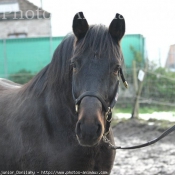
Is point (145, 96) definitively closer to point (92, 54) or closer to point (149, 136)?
point (149, 136)

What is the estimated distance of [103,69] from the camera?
2.45 m

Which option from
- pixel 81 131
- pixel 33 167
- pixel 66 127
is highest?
pixel 81 131

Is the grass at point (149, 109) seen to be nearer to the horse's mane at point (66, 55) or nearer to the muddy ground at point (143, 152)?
the muddy ground at point (143, 152)

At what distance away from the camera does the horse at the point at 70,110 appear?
7.82ft

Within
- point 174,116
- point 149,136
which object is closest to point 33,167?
point 149,136

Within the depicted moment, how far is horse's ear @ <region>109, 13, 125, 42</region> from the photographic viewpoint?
2617 mm

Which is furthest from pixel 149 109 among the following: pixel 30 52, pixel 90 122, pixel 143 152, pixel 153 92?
pixel 90 122

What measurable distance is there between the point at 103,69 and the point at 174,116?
746cm

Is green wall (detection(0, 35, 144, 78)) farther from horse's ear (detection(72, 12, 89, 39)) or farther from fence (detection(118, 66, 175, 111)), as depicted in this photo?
horse's ear (detection(72, 12, 89, 39))

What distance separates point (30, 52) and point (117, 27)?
10.4 metres

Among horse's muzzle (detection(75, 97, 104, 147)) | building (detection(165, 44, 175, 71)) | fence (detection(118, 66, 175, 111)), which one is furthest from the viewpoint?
building (detection(165, 44, 175, 71))

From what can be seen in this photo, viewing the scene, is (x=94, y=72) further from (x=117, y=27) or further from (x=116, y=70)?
(x=117, y=27)

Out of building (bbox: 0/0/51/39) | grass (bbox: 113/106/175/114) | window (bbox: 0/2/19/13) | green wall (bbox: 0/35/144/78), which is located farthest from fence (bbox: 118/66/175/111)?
building (bbox: 0/0/51/39)

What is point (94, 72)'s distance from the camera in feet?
7.95
